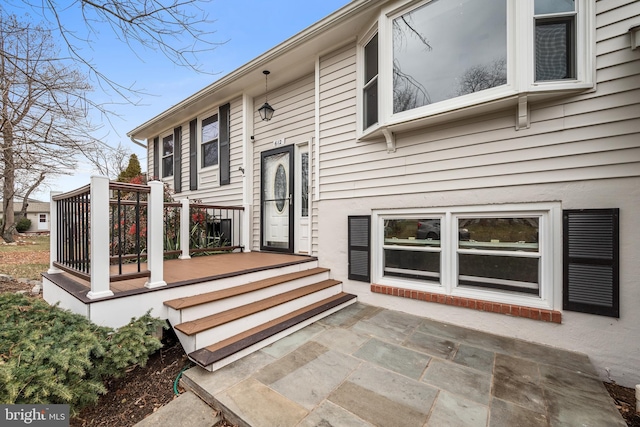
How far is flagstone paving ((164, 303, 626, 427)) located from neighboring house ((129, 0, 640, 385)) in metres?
0.53

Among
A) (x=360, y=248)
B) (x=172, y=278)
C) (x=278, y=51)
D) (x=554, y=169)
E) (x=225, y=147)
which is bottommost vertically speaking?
(x=172, y=278)

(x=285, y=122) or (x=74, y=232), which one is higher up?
(x=285, y=122)

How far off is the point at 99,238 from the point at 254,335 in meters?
1.48

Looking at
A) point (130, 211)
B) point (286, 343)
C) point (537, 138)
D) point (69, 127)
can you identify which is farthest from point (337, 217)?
point (130, 211)

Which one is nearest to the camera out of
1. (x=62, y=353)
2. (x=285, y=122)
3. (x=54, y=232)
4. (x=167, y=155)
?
(x=62, y=353)

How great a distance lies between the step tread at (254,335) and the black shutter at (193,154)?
4640mm

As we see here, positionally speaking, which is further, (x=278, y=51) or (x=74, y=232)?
(x=278, y=51)

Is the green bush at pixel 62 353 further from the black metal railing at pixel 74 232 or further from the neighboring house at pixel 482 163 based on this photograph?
the neighboring house at pixel 482 163

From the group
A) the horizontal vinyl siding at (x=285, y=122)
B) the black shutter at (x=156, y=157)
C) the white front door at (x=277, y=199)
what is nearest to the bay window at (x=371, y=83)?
the horizontal vinyl siding at (x=285, y=122)

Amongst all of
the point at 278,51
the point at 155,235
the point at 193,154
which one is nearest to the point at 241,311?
the point at 155,235

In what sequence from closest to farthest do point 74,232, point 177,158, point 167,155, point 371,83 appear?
point 74,232 < point 371,83 < point 177,158 < point 167,155

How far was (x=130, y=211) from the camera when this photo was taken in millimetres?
5230

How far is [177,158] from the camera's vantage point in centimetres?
673

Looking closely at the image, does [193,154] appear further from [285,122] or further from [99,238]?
[99,238]
